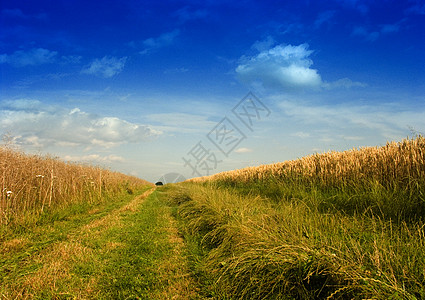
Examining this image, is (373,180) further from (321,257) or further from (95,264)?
(95,264)

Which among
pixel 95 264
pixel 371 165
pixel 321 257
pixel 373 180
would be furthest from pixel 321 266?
pixel 371 165

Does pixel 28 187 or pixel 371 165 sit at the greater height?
pixel 371 165

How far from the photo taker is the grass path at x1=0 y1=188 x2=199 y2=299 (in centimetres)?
303

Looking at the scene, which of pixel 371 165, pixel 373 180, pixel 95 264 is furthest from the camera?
pixel 371 165

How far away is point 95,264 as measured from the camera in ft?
12.7

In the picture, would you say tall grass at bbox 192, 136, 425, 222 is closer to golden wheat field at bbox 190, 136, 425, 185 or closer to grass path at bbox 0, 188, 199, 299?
golden wheat field at bbox 190, 136, 425, 185

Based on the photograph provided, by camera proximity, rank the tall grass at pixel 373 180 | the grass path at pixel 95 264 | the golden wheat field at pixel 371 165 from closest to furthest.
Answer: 1. the grass path at pixel 95 264
2. the tall grass at pixel 373 180
3. the golden wheat field at pixel 371 165

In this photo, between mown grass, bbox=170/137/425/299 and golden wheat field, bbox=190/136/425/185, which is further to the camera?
golden wheat field, bbox=190/136/425/185

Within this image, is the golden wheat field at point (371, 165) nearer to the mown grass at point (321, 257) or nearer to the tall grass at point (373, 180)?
the tall grass at point (373, 180)

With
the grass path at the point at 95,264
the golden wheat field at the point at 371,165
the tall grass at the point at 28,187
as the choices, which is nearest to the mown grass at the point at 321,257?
the grass path at the point at 95,264

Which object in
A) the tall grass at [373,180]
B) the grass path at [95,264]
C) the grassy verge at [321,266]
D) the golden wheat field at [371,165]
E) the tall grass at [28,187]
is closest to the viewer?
the grassy verge at [321,266]

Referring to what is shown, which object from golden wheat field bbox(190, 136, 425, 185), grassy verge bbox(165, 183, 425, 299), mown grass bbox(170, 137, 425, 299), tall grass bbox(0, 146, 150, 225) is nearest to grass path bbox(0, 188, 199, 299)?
mown grass bbox(170, 137, 425, 299)

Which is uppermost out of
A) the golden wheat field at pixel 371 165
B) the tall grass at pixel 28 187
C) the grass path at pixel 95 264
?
the golden wheat field at pixel 371 165

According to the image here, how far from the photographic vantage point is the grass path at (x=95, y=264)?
119 inches
